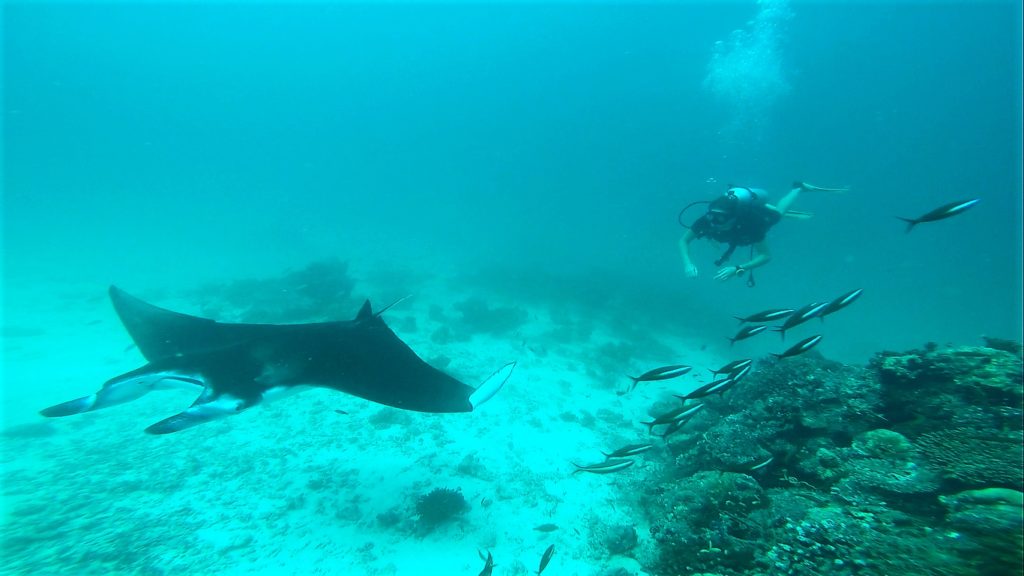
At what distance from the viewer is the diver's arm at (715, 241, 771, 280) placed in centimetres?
538

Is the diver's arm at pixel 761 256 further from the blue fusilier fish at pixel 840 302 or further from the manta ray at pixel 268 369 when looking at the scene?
the manta ray at pixel 268 369

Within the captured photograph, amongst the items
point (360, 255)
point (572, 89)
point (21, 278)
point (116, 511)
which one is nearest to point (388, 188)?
point (572, 89)

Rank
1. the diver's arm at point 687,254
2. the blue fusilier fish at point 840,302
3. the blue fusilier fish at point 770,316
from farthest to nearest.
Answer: the diver's arm at point 687,254
the blue fusilier fish at point 770,316
the blue fusilier fish at point 840,302

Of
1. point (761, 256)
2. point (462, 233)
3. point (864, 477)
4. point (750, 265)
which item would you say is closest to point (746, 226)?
point (761, 256)

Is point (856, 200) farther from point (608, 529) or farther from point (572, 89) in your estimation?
point (608, 529)

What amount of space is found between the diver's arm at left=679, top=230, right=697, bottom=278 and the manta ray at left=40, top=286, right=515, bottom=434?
358cm

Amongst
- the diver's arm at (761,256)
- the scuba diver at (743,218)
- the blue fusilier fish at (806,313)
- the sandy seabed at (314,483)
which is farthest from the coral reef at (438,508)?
the diver's arm at (761,256)

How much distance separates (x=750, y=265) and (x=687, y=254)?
3.61 ft

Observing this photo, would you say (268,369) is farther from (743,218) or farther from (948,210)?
(743,218)

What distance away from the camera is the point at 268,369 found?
13.6ft

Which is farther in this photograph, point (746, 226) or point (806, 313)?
point (746, 226)

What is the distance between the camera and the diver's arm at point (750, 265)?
17.6 ft

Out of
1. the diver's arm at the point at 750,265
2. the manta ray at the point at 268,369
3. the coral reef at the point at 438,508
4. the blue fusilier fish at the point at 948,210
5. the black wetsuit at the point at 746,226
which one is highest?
the black wetsuit at the point at 746,226

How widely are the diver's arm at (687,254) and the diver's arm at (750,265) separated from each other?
476mm
